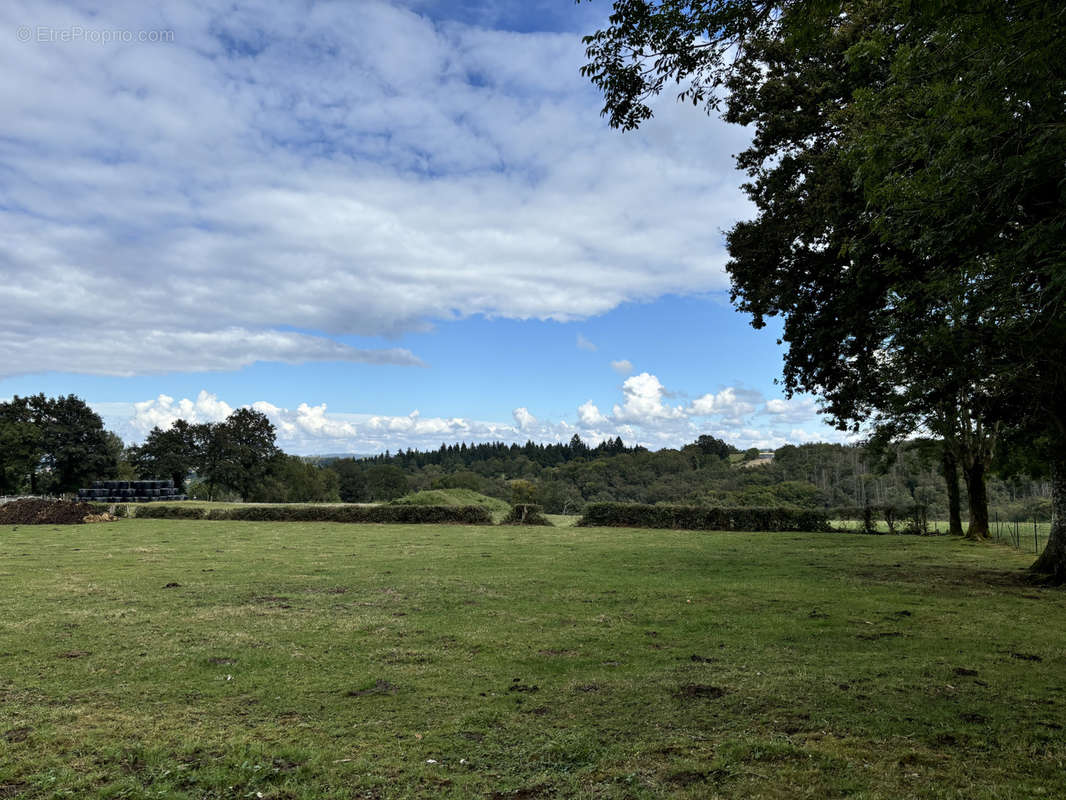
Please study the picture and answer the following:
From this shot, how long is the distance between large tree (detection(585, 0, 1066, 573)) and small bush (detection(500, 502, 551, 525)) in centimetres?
1786

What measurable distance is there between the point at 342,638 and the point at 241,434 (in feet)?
208

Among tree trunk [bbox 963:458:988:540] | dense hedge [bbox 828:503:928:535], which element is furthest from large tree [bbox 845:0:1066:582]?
dense hedge [bbox 828:503:928:535]

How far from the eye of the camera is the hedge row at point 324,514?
33.3 metres

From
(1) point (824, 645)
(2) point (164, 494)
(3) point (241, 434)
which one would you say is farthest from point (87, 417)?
(1) point (824, 645)

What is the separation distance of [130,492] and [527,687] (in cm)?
5463

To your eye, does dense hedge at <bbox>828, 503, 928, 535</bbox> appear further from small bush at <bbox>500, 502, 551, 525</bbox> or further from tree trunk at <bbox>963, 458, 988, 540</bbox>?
small bush at <bbox>500, 502, 551, 525</bbox>

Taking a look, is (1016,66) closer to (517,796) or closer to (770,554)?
(517,796)

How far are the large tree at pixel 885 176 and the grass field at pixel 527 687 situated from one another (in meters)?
4.71

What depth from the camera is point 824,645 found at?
303 inches

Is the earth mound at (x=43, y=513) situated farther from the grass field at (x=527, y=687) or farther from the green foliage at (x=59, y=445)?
the green foliage at (x=59, y=445)

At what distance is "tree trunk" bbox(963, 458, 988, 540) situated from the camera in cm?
2391

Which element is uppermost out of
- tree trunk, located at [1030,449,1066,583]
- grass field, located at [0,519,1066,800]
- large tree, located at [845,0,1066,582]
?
large tree, located at [845,0,1066,582]

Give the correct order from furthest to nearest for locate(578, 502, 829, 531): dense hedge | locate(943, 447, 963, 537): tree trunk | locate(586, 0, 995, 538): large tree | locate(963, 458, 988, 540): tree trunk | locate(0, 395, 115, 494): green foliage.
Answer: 1. locate(0, 395, 115, 494): green foliage
2. locate(578, 502, 829, 531): dense hedge
3. locate(943, 447, 963, 537): tree trunk
4. locate(963, 458, 988, 540): tree trunk
5. locate(586, 0, 995, 538): large tree

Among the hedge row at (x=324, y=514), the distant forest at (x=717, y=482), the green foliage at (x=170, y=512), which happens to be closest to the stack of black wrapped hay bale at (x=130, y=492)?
the green foliage at (x=170, y=512)
